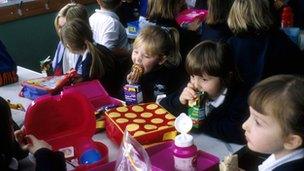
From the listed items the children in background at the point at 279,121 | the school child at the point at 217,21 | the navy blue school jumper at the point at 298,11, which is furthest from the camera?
the navy blue school jumper at the point at 298,11

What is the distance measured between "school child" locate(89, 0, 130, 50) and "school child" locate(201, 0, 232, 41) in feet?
1.76

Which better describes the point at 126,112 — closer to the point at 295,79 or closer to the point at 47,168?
the point at 47,168

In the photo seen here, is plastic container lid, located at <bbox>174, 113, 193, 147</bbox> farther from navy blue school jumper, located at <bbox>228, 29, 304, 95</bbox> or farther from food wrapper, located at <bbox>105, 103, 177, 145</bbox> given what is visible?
navy blue school jumper, located at <bbox>228, 29, 304, 95</bbox>

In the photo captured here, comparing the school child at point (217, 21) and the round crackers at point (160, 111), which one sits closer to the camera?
the round crackers at point (160, 111)

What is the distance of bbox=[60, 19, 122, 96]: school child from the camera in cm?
215

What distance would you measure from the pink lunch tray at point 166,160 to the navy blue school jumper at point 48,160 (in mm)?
102

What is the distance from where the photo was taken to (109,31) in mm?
2768

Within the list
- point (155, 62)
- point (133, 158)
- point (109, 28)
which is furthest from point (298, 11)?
point (133, 158)

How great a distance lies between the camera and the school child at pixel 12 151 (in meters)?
1.19

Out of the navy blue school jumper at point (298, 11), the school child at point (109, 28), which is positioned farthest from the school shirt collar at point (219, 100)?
the navy blue school jumper at point (298, 11)

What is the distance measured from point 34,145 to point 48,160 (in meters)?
0.10

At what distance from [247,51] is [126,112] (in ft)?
Result: 3.25

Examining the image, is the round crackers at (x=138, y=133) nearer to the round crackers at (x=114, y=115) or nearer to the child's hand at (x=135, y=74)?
the round crackers at (x=114, y=115)

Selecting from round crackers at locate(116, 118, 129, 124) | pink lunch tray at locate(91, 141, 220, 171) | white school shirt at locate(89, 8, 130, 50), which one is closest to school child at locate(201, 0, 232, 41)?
white school shirt at locate(89, 8, 130, 50)
